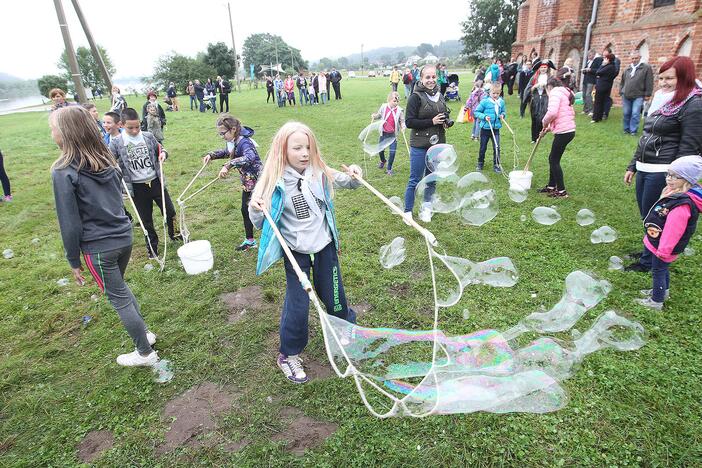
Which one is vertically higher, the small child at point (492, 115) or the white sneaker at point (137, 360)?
the small child at point (492, 115)

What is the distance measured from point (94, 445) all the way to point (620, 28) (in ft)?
60.7

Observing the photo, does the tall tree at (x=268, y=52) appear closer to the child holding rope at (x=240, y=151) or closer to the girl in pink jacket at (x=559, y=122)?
the girl in pink jacket at (x=559, y=122)

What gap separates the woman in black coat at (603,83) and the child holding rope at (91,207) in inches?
553

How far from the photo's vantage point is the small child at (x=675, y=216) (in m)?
3.79

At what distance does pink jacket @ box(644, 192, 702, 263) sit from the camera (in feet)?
12.4

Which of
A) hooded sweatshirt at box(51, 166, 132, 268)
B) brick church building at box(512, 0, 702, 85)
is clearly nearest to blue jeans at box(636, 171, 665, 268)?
hooded sweatshirt at box(51, 166, 132, 268)

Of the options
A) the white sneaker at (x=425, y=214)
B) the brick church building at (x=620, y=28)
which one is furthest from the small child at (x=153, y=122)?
the brick church building at (x=620, y=28)

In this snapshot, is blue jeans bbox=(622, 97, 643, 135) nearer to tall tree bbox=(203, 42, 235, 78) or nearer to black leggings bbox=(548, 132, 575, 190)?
black leggings bbox=(548, 132, 575, 190)

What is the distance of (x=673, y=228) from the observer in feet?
12.6

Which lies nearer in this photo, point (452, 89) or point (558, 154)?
point (558, 154)

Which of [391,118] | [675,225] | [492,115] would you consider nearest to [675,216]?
[675,225]

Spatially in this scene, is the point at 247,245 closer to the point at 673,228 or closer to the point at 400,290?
the point at 400,290

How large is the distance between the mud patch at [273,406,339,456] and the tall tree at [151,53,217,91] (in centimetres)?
4996

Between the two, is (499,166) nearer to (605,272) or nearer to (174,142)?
(605,272)
